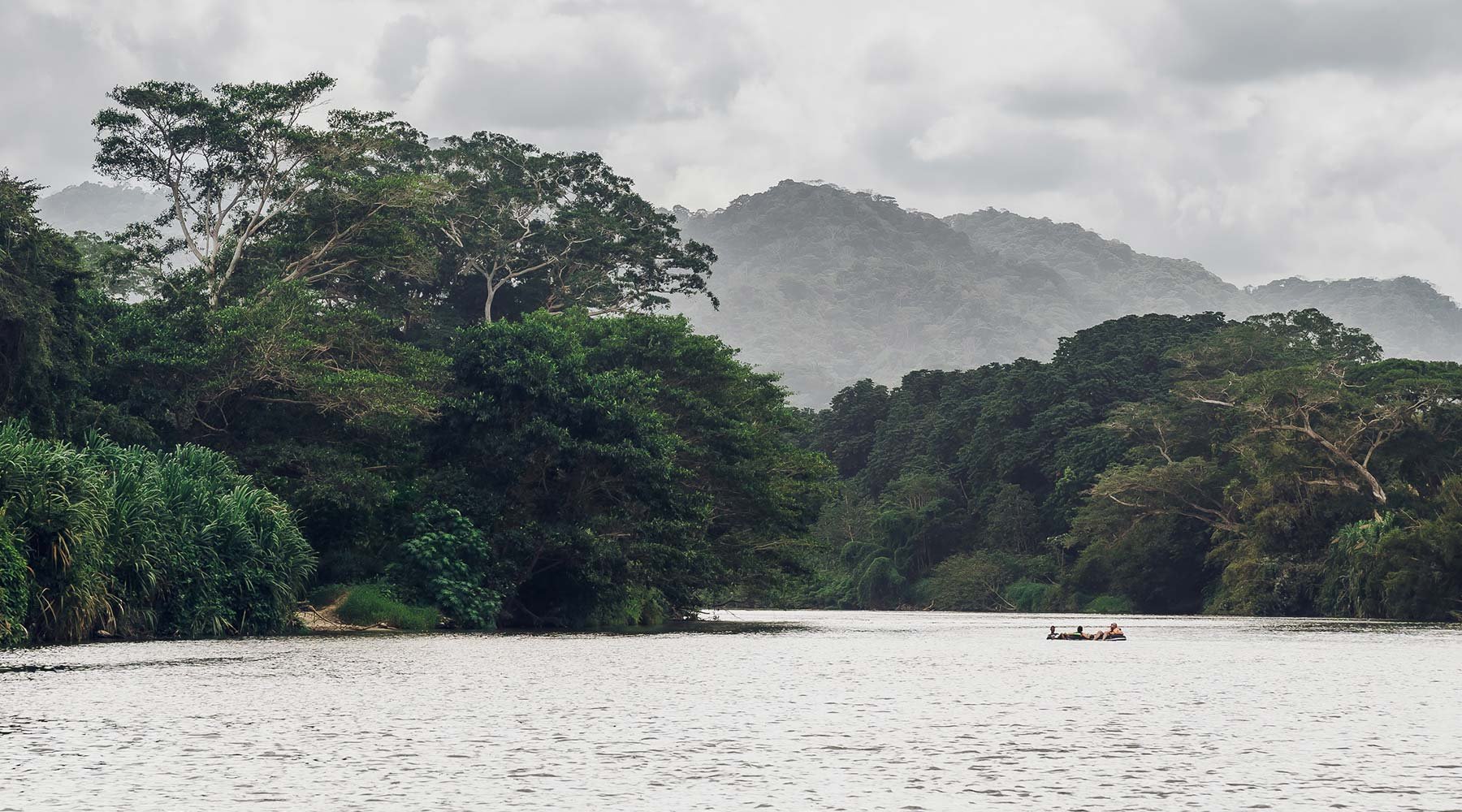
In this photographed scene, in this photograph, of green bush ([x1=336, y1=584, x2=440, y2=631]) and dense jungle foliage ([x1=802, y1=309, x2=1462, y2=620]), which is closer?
green bush ([x1=336, y1=584, x2=440, y2=631])

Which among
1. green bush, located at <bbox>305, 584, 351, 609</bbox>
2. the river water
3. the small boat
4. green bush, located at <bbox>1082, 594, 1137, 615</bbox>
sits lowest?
the river water

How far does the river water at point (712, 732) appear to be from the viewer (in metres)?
10.1

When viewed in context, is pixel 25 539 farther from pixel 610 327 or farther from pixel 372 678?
pixel 610 327

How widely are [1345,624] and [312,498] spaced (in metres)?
32.6

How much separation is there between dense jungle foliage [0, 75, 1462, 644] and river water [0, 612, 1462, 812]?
28.2 feet

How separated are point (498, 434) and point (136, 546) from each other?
46.9 feet

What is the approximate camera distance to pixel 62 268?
37438mm

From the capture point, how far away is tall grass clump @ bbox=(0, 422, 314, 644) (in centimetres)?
2767

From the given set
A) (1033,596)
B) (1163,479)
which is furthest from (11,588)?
(1033,596)

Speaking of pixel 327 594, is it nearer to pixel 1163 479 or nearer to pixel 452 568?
pixel 452 568

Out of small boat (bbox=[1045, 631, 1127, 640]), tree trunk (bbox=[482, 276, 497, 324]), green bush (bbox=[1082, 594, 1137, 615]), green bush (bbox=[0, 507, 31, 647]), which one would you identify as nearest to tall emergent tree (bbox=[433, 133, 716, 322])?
tree trunk (bbox=[482, 276, 497, 324])

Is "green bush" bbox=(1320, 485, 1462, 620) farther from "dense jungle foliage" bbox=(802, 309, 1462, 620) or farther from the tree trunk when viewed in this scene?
the tree trunk

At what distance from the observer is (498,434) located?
43781mm

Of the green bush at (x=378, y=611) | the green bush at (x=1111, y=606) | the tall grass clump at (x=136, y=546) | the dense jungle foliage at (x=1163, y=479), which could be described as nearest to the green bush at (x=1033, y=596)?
the dense jungle foliage at (x=1163, y=479)
